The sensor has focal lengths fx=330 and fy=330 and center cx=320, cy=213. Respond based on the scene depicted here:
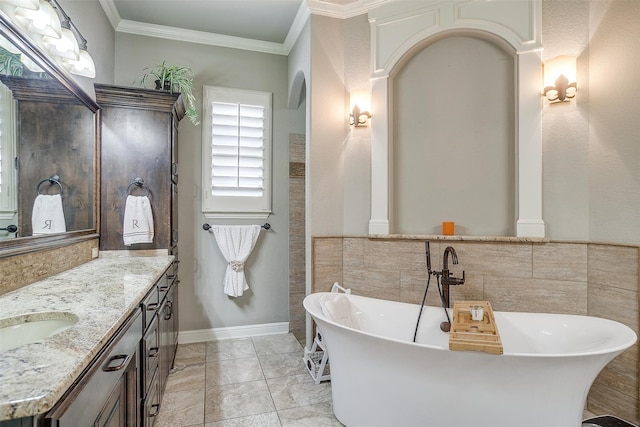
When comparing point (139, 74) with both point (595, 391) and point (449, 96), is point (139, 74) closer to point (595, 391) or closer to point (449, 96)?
point (449, 96)

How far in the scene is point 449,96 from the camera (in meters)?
2.64

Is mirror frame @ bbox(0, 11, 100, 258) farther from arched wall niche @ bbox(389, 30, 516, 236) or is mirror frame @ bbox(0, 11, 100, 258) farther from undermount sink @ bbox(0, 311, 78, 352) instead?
arched wall niche @ bbox(389, 30, 516, 236)

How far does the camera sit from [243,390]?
2.40 meters

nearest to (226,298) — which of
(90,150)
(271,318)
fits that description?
(271,318)

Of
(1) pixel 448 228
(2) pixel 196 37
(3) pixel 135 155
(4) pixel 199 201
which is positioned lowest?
(1) pixel 448 228

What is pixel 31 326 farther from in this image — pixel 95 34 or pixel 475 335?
pixel 95 34

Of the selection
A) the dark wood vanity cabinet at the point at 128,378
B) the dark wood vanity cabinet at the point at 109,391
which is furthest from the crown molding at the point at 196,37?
the dark wood vanity cabinet at the point at 109,391

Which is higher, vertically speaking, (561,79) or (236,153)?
(561,79)

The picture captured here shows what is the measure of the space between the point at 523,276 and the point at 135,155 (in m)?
Result: 3.00

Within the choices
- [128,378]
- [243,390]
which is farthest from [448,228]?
[128,378]

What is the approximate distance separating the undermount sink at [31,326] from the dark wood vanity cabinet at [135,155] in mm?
1455

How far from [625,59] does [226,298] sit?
3626 millimetres

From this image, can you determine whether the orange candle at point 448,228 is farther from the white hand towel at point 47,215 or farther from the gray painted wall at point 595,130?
the white hand towel at point 47,215

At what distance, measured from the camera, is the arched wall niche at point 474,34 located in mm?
2320
